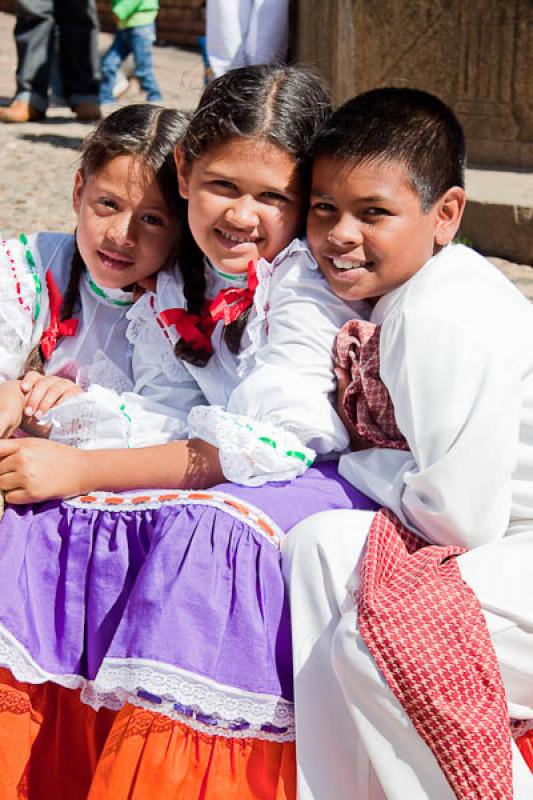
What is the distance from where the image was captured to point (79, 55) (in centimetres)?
826

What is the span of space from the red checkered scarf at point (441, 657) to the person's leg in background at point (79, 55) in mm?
6987

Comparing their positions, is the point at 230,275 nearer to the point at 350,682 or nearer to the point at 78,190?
the point at 78,190

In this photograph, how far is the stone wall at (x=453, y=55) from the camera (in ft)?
18.5

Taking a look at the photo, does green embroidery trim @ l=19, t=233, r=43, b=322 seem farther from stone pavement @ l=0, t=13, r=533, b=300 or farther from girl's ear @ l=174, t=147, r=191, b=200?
stone pavement @ l=0, t=13, r=533, b=300

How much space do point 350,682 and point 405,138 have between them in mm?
1135

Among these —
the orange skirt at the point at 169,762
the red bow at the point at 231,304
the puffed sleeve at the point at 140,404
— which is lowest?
the orange skirt at the point at 169,762

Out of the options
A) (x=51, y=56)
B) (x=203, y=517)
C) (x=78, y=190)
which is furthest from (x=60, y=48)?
(x=203, y=517)

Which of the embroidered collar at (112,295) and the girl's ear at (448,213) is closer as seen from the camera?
the girl's ear at (448,213)

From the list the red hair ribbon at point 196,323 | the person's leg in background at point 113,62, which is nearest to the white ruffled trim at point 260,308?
the red hair ribbon at point 196,323

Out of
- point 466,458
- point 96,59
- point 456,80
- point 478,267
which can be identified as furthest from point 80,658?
point 96,59

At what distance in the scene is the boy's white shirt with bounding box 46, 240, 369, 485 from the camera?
84.5 inches

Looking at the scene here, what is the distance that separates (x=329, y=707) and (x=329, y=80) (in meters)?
4.82

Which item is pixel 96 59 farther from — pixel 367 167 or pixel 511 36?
pixel 367 167

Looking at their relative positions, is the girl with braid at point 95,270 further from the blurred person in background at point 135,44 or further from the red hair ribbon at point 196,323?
the blurred person in background at point 135,44
